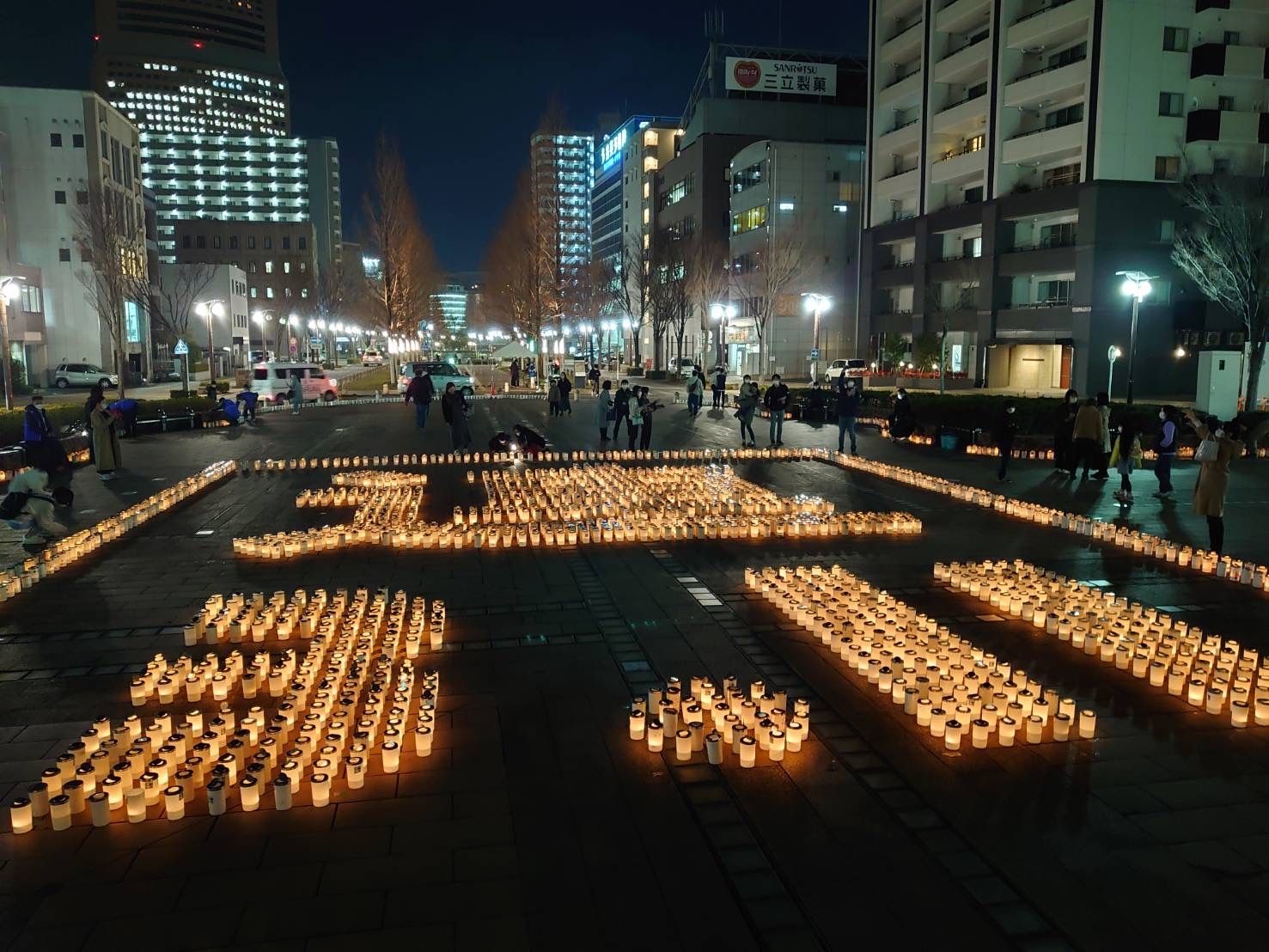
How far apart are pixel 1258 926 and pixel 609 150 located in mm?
127340

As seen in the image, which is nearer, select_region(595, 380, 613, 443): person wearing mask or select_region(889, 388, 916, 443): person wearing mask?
select_region(595, 380, 613, 443): person wearing mask

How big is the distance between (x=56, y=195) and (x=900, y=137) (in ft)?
175

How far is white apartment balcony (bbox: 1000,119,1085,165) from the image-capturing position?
40.7 meters

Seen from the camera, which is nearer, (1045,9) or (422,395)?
(422,395)

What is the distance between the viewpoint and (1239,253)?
3080 centimetres

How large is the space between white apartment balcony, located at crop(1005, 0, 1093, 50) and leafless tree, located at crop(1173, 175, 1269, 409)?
9490 mm

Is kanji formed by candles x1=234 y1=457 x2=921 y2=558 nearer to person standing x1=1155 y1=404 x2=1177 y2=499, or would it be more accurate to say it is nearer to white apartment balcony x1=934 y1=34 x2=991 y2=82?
person standing x1=1155 y1=404 x2=1177 y2=499

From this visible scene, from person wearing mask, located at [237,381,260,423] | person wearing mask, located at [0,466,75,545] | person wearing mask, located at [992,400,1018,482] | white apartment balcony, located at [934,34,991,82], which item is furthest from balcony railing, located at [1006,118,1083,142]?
person wearing mask, located at [0,466,75,545]

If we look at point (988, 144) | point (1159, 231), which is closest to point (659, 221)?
point (988, 144)

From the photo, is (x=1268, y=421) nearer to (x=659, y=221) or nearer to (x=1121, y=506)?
(x=1121, y=506)

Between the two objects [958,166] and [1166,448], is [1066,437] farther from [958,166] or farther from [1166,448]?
[958,166]

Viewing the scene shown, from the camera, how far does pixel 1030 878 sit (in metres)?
4.30

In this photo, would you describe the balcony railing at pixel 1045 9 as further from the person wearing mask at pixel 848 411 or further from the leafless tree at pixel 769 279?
the person wearing mask at pixel 848 411

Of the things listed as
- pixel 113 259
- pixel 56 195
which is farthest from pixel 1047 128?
pixel 56 195
